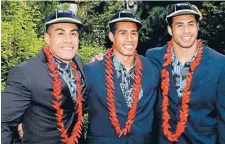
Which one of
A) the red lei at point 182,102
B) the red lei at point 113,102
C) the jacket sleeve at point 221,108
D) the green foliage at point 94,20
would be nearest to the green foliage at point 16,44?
the red lei at point 113,102

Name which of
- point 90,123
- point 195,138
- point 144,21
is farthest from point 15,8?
point 144,21

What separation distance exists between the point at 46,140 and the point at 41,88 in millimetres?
417

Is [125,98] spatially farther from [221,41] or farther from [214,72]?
[221,41]

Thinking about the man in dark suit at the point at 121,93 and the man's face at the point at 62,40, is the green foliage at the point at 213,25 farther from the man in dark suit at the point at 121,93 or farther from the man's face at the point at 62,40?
the man's face at the point at 62,40

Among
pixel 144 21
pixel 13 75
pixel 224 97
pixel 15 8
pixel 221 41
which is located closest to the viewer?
pixel 13 75

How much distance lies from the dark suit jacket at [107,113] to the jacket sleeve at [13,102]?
2.50 feet

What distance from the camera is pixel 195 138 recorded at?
11.6 feet

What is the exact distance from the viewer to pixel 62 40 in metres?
3.20

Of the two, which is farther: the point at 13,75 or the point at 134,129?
the point at 134,129

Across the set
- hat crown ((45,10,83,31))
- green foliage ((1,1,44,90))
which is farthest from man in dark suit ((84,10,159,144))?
green foliage ((1,1,44,90))

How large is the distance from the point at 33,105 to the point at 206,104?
5.01 feet

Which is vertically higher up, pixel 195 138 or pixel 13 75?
pixel 13 75

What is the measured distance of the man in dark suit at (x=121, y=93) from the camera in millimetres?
3453

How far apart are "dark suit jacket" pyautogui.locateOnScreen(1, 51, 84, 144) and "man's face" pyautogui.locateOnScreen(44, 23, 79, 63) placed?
0.43ft
